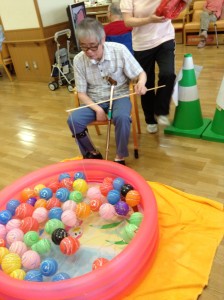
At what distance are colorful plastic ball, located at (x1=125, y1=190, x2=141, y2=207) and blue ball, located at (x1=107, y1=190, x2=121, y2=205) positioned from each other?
0.08m

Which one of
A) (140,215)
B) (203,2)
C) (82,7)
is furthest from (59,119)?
(203,2)

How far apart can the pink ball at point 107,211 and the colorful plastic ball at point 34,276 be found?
1.52 feet

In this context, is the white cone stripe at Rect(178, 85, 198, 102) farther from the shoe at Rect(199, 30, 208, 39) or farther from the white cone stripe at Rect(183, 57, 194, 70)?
the shoe at Rect(199, 30, 208, 39)

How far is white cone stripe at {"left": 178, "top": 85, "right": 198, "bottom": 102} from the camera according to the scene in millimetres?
2361

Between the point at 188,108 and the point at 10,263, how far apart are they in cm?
178

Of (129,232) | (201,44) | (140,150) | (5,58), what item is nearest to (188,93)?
(140,150)

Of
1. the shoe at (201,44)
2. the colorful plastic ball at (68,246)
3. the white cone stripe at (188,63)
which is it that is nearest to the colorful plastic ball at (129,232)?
the colorful plastic ball at (68,246)

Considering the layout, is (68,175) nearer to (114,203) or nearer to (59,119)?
(114,203)

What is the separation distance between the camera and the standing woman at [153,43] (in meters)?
2.06

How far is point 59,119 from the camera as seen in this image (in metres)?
3.29

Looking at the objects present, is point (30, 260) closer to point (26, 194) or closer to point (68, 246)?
point (68, 246)

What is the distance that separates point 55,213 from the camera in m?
1.64

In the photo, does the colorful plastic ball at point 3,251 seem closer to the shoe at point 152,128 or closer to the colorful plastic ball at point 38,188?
the colorful plastic ball at point 38,188

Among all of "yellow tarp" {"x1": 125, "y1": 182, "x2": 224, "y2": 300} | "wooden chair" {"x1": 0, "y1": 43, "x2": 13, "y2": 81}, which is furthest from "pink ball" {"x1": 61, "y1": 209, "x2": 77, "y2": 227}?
"wooden chair" {"x1": 0, "y1": 43, "x2": 13, "y2": 81}
